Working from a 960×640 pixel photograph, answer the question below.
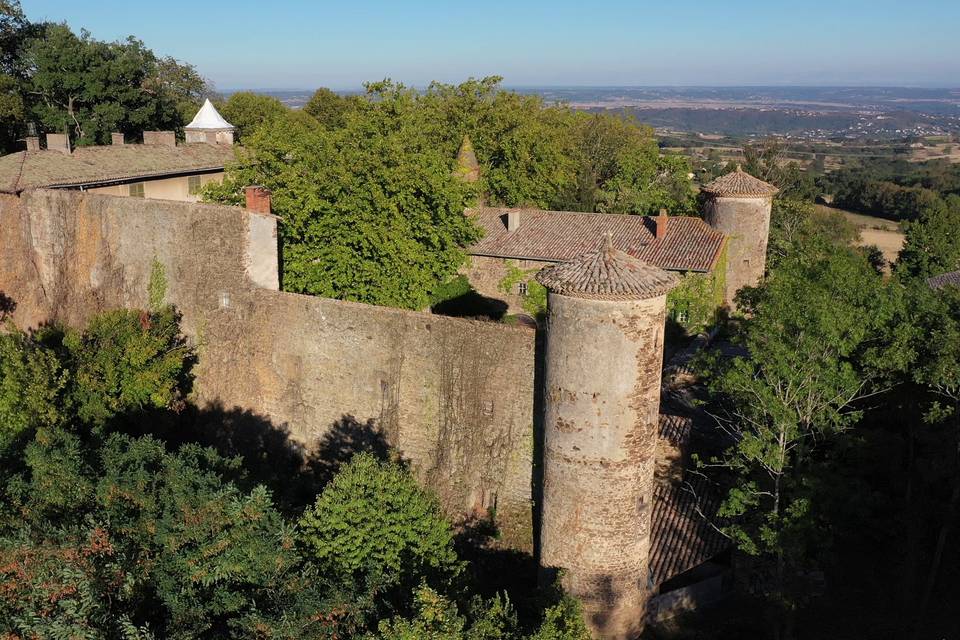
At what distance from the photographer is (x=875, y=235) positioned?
7012 cm

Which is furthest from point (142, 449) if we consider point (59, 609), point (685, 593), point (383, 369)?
point (685, 593)

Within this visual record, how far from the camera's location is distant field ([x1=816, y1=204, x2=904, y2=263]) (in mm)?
62469

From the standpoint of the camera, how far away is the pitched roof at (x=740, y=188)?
29.2 meters

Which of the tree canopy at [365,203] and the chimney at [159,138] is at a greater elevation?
the chimney at [159,138]

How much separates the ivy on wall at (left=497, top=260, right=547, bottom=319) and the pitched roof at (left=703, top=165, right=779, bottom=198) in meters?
7.69

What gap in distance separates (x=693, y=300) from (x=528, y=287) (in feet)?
21.3

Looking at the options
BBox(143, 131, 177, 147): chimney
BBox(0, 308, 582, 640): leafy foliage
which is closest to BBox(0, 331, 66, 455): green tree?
BBox(0, 308, 582, 640): leafy foliage

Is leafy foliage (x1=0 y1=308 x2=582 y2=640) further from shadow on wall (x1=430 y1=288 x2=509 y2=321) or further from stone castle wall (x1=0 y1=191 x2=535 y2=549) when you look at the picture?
shadow on wall (x1=430 y1=288 x2=509 y2=321)

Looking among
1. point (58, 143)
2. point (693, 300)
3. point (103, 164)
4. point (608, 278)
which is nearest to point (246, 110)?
point (58, 143)

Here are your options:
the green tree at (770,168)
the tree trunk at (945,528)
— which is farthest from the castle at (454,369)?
the green tree at (770,168)

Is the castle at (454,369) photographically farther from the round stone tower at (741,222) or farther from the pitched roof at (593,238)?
the round stone tower at (741,222)

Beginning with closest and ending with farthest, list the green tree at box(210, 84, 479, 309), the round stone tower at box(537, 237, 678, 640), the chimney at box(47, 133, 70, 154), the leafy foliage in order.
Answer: the leafy foliage
the round stone tower at box(537, 237, 678, 640)
the green tree at box(210, 84, 479, 309)
the chimney at box(47, 133, 70, 154)

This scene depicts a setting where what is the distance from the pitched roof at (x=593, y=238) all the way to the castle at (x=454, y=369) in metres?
10.4

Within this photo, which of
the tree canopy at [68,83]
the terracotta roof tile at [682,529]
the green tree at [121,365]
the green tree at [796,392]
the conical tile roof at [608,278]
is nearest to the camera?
the conical tile roof at [608,278]
